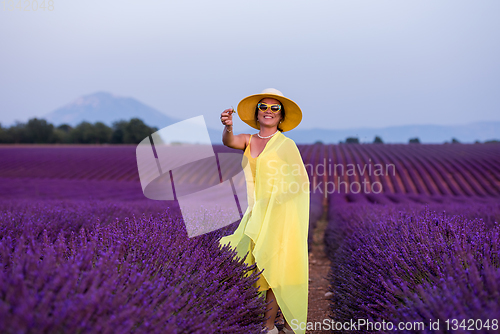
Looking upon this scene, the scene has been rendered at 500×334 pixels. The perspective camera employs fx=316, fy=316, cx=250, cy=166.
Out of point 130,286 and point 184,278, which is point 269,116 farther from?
point 130,286

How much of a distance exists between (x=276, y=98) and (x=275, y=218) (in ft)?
3.12

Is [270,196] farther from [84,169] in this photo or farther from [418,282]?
[84,169]

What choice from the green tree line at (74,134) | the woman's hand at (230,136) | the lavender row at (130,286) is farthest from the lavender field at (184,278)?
the green tree line at (74,134)

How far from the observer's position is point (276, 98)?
2.53 metres

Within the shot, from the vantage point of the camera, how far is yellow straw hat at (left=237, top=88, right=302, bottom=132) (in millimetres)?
2486

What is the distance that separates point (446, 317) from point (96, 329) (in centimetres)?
124

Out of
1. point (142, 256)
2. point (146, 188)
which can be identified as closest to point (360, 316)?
point (142, 256)

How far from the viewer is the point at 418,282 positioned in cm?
175

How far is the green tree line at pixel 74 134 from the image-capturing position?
49375 mm

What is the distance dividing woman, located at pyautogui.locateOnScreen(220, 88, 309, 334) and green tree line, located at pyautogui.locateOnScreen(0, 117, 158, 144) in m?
48.0

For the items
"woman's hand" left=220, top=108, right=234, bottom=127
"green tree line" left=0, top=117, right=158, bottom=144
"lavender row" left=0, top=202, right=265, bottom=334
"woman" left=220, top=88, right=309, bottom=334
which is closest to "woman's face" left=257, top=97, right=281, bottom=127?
"woman" left=220, top=88, right=309, bottom=334

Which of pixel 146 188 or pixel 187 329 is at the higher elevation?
pixel 187 329

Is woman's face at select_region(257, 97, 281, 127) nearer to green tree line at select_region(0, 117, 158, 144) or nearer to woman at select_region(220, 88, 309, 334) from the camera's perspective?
woman at select_region(220, 88, 309, 334)

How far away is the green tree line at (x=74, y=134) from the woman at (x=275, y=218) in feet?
157
